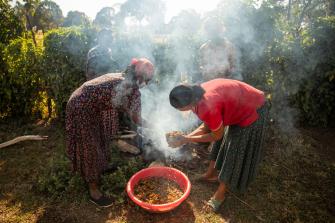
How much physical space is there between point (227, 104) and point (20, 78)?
5292 mm

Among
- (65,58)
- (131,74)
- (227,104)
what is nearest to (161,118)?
(65,58)

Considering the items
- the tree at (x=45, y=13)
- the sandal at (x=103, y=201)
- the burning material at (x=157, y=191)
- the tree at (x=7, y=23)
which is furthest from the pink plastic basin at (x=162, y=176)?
the tree at (x=45, y=13)

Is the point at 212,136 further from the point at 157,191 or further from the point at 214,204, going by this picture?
the point at 157,191

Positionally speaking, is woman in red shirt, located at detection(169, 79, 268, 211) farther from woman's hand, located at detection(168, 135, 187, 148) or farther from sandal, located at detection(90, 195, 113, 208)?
sandal, located at detection(90, 195, 113, 208)

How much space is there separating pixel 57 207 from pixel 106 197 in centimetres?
73

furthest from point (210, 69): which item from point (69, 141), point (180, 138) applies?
point (69, 141)

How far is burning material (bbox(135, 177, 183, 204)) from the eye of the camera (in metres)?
4.04

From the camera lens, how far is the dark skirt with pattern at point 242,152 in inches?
142

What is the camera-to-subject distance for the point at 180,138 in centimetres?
366

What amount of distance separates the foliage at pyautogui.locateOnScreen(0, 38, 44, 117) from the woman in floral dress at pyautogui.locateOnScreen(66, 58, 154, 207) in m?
3.35

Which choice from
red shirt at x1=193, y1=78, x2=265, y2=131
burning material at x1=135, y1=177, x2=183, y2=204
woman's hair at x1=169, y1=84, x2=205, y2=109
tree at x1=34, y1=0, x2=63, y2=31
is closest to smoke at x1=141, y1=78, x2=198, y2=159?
burning material at x1=135, y1=177, x2=183, y2=204

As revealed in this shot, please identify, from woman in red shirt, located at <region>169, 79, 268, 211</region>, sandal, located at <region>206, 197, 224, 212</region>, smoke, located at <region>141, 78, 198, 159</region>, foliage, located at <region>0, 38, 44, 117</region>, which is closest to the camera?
woman in red shirt, located at <region>169, 79, 268, 211</region>

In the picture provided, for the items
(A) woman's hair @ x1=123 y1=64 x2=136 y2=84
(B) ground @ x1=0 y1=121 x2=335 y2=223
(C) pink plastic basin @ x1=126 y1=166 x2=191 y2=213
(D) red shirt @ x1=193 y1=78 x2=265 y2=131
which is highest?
(A) woman's hair @ x1=123 y1=64 x2=136 y2=84

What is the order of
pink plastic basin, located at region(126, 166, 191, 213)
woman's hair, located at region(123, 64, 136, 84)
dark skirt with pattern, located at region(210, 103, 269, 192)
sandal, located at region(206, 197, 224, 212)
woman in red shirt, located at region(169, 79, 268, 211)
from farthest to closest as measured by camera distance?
sandal, located at region(206, 197, 224, 212) → pink plastic basin, located at region(126, 166, 191, 213) → dark skirt with pattern, located at region(210, 103, 269, 192) → woman's hair, located at region(123, 64, 136, 84) → woman in red shirt, located at region(169, 79, 268, 211)
